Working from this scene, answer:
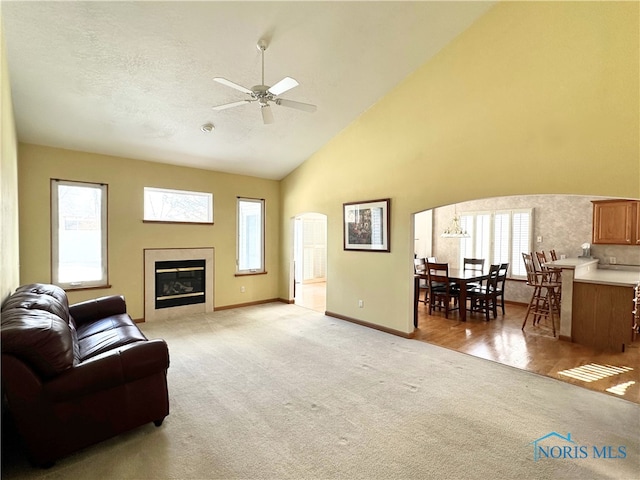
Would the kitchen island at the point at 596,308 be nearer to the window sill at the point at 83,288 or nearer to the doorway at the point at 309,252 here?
the doorway at the point at 309,252

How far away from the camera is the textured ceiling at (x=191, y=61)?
9.23ft

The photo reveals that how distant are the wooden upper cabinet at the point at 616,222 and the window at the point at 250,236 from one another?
6.45 m

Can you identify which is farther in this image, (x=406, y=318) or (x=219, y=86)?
(x=406, y=318)

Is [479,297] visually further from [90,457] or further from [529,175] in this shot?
[90,457]

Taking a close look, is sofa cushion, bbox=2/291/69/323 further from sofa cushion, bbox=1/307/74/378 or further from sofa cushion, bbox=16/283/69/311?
sofa cushion, bbox=1/307/74/378

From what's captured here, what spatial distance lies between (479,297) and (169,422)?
5165 mm

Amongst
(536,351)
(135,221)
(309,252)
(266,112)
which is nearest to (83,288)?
(135,221)

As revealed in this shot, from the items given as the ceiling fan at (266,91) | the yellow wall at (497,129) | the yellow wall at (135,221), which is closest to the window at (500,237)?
the yellow wall at (497,129)

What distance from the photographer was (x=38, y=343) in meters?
1.92

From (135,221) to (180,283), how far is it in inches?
52.9

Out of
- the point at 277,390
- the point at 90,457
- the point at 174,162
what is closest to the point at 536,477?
the point at 277,390

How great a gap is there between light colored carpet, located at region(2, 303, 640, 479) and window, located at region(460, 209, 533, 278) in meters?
4.05

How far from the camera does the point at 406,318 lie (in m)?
4.62

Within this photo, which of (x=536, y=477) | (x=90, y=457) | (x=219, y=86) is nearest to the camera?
(x=536, y=477)
